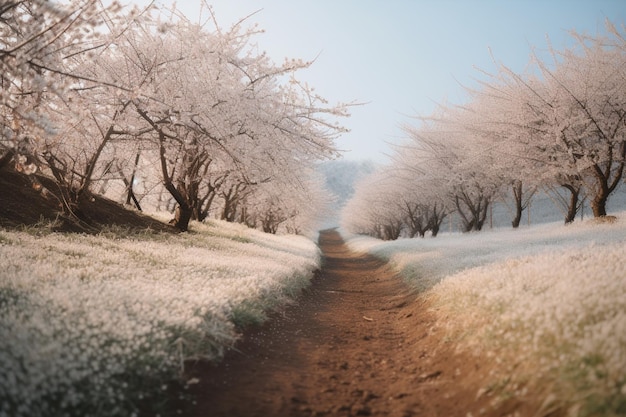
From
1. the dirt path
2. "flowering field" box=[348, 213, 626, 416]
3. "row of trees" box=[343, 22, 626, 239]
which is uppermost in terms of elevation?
"row of trees" box=[343, 22, 626, 239]

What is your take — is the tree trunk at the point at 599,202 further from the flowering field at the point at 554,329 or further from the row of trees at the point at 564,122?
the flowering field at the point at 554,329

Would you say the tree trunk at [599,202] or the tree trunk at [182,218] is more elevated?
the tree trunk at [599,202]

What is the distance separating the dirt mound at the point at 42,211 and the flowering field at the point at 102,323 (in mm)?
2612

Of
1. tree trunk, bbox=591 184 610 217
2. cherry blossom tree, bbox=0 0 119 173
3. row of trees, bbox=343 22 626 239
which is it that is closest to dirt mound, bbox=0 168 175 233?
cherry blossom tree, bbox=0 0 119 173

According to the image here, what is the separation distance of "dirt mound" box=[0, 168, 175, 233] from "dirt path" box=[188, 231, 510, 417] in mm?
8774

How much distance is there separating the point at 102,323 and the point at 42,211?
35.7 feet

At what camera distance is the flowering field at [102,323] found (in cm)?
392

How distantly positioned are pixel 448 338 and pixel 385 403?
2183 mm

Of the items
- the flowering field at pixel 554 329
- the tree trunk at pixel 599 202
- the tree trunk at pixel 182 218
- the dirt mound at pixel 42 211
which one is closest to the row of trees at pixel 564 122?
the tree trunk at pixel 599 202

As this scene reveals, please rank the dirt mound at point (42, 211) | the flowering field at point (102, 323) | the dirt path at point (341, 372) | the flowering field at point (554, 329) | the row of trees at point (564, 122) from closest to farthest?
the flowering field at point (554, 329) < the flowering field at point (102, 323) < the dirt path at point (341, 372) < the dirt mound at point (42, 211) < the row of trees at point (564, 122)

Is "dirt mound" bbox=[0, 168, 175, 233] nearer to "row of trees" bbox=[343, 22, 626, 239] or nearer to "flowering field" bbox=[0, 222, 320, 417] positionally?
"flowering field" bbox=[0, 222, 320, 417]

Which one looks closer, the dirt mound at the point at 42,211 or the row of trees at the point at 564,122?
the dirt mound at the point at 42,211

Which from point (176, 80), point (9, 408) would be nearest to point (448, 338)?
point (9, 408)

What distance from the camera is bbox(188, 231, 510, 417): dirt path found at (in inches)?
190
